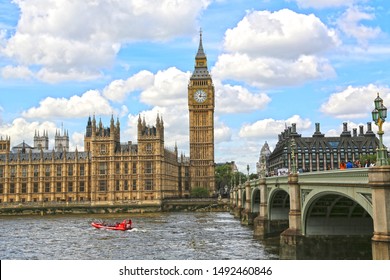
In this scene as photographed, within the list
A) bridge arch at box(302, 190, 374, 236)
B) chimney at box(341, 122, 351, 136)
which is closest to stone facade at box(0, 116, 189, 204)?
chimney at box(341, 122, 351, 136)

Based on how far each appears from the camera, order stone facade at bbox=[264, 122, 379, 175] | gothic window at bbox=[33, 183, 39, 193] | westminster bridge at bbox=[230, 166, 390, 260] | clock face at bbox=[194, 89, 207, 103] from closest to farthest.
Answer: westminster bridge at bbox=[230, 166, 390, 260]
gothic window at bbox=[33, 183, 39, 193]
stone facade at bbox=[264, 122, 379, 175]
clock face at bbox=[194, 89, 207, 103]

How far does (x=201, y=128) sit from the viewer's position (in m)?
174

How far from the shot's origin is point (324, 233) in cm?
4209

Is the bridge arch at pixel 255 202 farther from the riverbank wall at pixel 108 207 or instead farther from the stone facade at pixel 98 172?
the stone facade at pixel 98 172

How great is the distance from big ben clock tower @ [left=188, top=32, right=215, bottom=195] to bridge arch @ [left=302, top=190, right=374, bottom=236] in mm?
122799

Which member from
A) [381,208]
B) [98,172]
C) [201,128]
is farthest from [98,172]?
[381,208]

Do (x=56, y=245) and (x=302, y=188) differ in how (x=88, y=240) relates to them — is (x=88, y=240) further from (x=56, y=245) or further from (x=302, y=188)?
(x=302, y=188)

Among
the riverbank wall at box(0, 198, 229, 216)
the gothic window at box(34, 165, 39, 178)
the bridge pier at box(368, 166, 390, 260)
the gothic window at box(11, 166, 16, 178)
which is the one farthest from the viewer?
the gothic window at box(11, 166, 16, 178)

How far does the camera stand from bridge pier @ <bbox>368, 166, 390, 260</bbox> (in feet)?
83.5

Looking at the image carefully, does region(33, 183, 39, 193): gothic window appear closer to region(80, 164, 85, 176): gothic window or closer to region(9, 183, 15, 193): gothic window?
region(9, 183, 15, 193): gothic window

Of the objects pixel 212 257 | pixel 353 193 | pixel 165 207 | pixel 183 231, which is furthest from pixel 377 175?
pixel 165 207

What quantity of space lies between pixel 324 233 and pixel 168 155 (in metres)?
114

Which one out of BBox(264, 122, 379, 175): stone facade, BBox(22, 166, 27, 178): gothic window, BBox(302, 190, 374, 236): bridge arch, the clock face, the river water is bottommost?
the river water

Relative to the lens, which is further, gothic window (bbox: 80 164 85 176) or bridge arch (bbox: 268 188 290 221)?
gothic window (bbox: 80 164 85 176)
